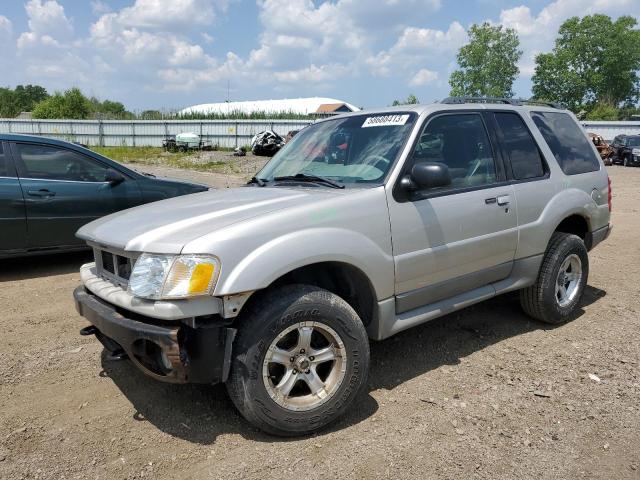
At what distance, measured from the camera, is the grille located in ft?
9.90

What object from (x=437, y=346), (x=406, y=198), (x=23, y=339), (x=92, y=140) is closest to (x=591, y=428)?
(x=437, y=346)

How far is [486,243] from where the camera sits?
152 inches

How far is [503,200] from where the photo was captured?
3980 mm

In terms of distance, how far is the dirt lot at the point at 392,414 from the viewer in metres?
2.70

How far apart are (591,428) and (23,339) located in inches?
165

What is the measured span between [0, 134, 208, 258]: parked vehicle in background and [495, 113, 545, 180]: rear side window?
4.40 m

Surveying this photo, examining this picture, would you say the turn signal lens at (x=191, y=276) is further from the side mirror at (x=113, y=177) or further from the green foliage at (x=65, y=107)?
the green foliage at (x=65, y=107)

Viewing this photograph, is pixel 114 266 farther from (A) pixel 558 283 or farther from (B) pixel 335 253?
(A) pixel 558 283

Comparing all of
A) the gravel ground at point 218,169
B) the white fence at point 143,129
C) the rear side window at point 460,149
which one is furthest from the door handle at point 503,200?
the white fence at point 143,129

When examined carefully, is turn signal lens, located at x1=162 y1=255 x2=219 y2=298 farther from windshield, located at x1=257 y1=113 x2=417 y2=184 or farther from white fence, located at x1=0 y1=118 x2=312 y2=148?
white fence, located at x1=0 y1=118 x2=312 y2=148

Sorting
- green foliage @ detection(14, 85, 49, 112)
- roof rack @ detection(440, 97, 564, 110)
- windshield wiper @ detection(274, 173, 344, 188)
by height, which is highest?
green foliage @ detection(14, 85, 49, 112)

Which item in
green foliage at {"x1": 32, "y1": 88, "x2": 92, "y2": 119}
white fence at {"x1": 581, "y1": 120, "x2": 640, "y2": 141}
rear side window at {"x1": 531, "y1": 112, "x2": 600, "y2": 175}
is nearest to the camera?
rear side window at {"x1": 531, "y1": 112, "x2": 600, "y2": 175}

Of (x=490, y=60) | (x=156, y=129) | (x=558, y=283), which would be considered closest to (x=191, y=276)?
(x=558, y=283)

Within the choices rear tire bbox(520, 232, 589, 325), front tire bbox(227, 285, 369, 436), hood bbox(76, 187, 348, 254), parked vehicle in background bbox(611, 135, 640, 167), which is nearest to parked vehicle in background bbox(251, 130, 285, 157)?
parked vehicle in background bbox(611, 135, 640, 167)
